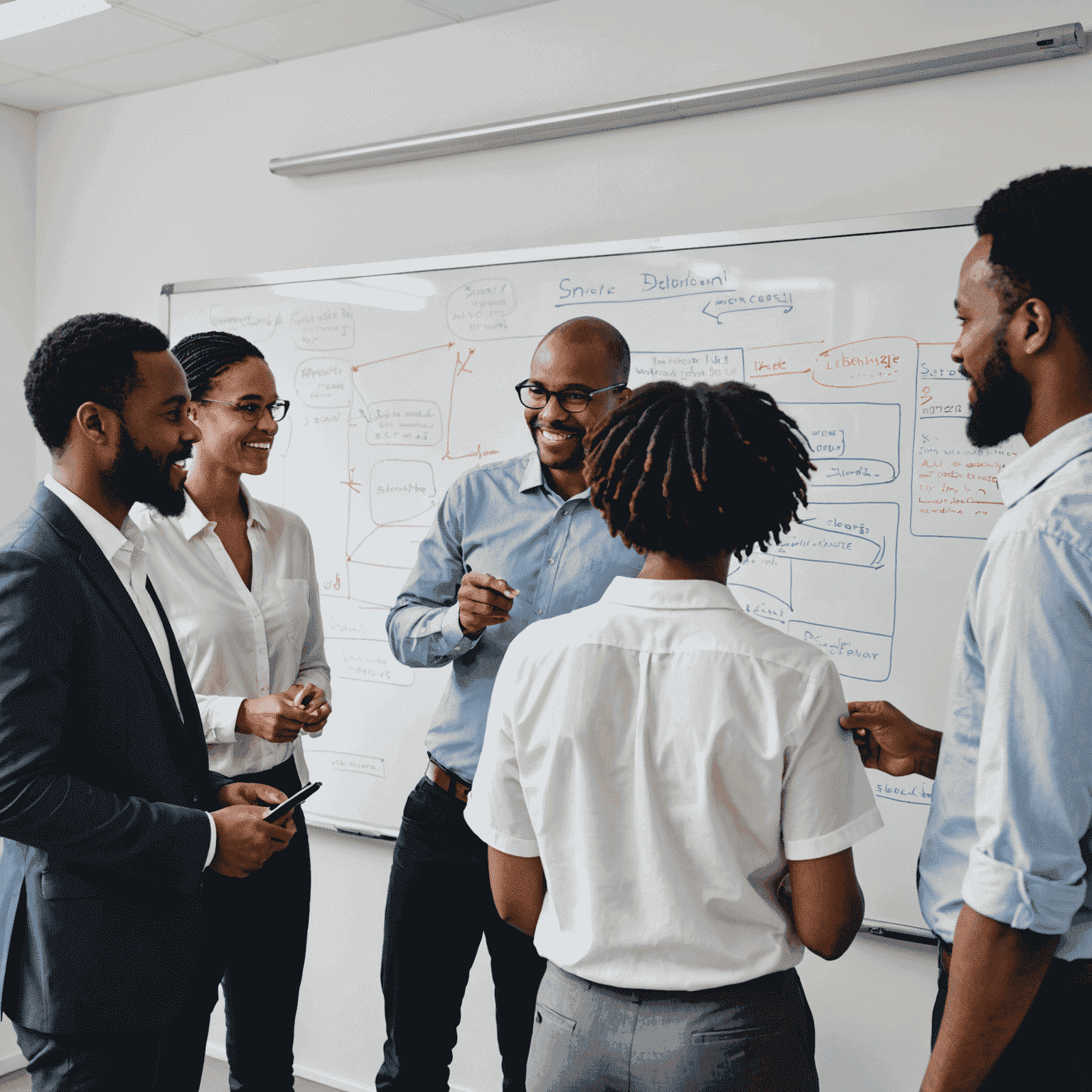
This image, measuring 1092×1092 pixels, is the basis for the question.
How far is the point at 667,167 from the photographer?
249cm

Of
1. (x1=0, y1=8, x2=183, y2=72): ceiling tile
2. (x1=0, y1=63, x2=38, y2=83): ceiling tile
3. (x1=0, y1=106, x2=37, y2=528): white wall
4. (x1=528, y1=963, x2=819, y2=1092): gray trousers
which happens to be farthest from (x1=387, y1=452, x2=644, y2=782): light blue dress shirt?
(x1=0, y1=63, x2=38, y2=83): ceiling tile

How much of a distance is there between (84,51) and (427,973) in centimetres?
276

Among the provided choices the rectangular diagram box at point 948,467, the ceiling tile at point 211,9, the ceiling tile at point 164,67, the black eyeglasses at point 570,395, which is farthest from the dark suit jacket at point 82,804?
the ceiling tile at point 164,67

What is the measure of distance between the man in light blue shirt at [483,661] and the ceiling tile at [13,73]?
7.43 ft

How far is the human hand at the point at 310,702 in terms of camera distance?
1822 mm

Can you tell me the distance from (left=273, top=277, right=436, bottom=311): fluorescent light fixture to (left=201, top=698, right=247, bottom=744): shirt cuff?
136 centimetres

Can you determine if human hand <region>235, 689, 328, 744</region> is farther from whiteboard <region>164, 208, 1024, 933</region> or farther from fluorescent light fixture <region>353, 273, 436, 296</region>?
fluorescent light fixture <region>353, 273, 436, 296</region>

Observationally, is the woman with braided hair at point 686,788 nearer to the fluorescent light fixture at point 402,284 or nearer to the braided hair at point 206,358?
the braided hair at point 206,358

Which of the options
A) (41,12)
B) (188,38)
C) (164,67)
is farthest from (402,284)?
(41,12)

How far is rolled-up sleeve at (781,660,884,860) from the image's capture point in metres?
1.09

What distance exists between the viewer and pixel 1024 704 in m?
0.99

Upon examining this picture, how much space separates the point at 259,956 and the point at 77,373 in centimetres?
116

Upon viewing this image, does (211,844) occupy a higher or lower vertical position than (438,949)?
higher

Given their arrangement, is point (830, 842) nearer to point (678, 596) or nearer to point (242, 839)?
point (678, 596)
